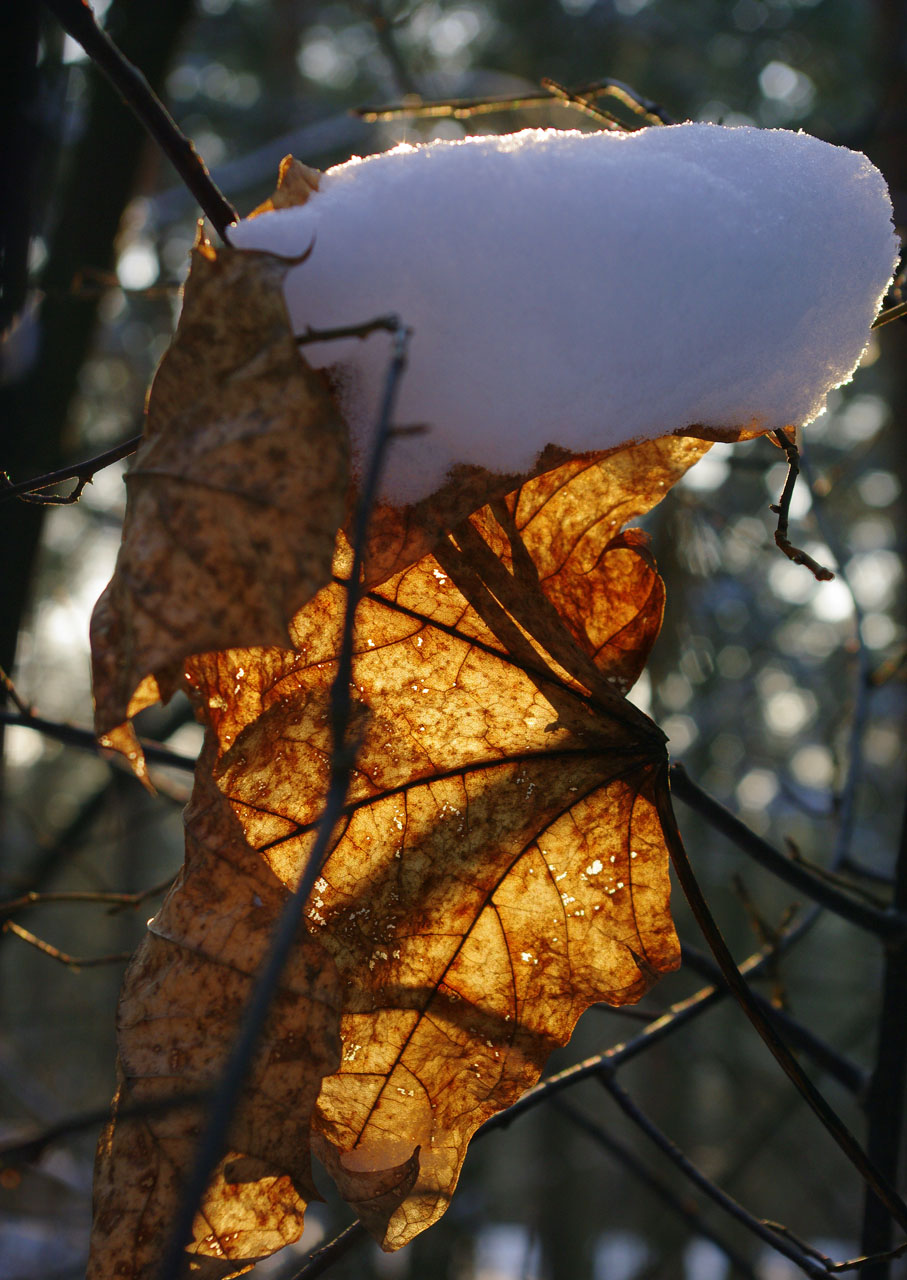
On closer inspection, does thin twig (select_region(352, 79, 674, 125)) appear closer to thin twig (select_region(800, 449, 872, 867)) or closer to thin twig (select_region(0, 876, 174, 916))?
thin twig (select_region(800, 449, 872, 867))

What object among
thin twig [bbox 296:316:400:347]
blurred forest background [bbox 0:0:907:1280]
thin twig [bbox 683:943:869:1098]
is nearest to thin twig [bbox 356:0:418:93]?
blurred forest background [bbox 0:0:907:1280]

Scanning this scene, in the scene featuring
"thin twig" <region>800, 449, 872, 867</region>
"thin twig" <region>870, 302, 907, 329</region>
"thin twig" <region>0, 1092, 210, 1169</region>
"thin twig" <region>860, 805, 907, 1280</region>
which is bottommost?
"thin twig" <region>0, 1092, 210, 1169</region>

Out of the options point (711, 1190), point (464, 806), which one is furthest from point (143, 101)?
point (711, 1190)

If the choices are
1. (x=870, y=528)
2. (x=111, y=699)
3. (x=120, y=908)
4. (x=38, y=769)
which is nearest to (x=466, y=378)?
(x=111, y=699)

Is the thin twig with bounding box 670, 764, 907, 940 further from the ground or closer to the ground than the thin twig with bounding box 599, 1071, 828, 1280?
further from the ground

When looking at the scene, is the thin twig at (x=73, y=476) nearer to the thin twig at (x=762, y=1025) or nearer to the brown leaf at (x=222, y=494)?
the brown leaf at (x=222, y=494)

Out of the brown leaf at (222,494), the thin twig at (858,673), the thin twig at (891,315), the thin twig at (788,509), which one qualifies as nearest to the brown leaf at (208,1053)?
the brown leaf at (222,494)
